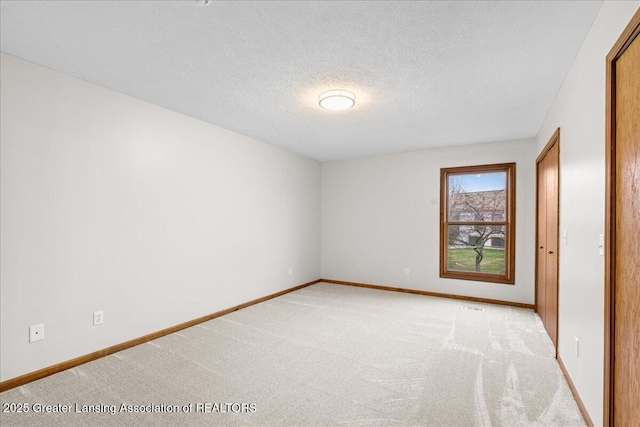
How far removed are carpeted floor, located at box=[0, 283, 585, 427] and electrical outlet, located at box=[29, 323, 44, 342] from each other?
1.07 feet

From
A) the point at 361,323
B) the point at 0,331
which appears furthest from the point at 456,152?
the point at 0,331

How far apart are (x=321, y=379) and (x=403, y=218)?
3.47m

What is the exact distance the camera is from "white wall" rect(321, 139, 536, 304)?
14.4 feet

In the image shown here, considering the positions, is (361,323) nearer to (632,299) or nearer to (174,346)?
(174,346)

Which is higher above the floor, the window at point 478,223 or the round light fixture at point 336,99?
the round light fixture at point 336,99

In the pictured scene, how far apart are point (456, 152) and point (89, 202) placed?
15.9 ft

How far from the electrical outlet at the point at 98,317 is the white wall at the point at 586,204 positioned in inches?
145

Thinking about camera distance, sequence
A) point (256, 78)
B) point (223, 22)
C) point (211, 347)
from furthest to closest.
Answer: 1. point (211, 347)
2. point (256, 78)
3. point (223, 22)

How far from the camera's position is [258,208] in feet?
15.1

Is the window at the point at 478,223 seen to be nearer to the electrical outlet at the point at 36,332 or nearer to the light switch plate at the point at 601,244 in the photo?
the light switch plate at the point at 601,244

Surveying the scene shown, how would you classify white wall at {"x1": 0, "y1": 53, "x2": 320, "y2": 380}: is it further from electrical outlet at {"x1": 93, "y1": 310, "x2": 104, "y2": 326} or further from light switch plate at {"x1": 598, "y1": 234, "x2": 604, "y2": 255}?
light switch plate at {"x1": 598, "y1": 234, "x2": 604, "y2": 255}

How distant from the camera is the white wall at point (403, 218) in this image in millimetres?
4402

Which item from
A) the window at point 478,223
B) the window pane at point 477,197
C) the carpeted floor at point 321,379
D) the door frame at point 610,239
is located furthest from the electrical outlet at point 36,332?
the window pane at point 477,197

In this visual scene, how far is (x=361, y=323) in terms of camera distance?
12.0 ft
